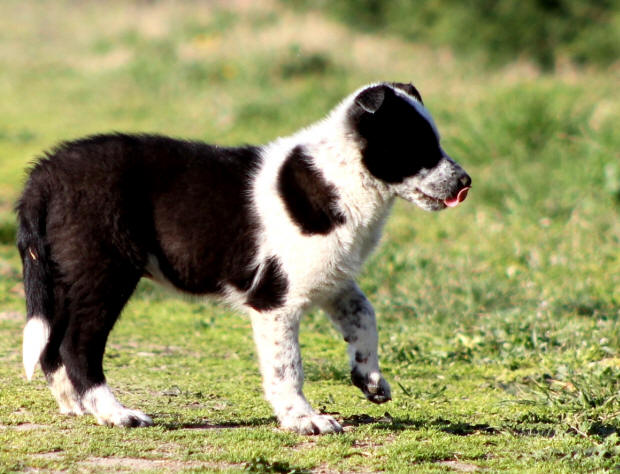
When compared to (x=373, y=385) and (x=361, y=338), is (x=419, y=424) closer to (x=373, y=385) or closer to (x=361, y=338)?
(x=373, y=385)

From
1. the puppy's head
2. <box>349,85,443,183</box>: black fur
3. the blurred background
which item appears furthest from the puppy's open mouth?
the blurred background

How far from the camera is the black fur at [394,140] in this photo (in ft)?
14.5

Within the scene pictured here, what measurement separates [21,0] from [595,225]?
2472 cm

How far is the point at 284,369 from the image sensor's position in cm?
430

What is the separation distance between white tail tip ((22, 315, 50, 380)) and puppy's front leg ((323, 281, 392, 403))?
133 cm

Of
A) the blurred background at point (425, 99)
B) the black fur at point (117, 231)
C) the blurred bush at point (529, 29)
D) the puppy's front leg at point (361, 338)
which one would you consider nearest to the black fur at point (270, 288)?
the black fur at point (117, 231)

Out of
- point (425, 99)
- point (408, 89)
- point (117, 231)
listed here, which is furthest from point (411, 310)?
point (425, 99)

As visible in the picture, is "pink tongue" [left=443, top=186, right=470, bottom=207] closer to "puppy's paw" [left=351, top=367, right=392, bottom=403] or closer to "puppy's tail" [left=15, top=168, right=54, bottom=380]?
"puppy's paw" [left=351, top=367, right=392, bottom=403]

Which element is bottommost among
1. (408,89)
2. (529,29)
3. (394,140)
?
(529,29)

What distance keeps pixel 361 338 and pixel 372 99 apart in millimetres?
1149

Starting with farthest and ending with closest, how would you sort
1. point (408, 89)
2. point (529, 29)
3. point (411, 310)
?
1. point (529, 29)
2. point (411, 310)
3. point (408, 89)

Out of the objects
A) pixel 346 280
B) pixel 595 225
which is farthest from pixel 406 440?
pixel 595 225

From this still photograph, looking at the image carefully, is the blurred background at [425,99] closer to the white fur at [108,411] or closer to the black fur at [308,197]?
the black fur at [308,197]

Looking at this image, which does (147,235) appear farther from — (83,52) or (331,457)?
(83,52)
